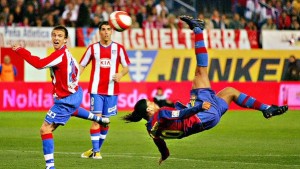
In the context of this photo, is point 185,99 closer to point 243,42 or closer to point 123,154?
point 243,42

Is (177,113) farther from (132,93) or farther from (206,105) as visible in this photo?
(132,93)

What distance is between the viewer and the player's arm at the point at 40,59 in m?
12.9

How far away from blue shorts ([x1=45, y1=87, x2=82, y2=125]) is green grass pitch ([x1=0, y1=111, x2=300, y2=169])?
0.97 metres

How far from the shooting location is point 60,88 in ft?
45.0

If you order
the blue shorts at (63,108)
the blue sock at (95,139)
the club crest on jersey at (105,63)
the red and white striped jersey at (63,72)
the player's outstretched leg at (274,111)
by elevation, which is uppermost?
the red and white striped jersey at (63,72)

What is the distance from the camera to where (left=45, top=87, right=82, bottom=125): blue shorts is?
13.6m

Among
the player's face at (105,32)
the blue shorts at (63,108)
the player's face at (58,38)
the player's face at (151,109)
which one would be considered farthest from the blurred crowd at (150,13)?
the player's face at (151,109)

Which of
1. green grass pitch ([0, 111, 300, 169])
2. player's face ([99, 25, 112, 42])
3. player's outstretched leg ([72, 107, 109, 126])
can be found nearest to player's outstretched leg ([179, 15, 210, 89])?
green grass pitch ([0, 111, 300, 169])

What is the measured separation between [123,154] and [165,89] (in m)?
12.7

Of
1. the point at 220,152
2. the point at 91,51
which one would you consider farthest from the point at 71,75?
the point at 220,152

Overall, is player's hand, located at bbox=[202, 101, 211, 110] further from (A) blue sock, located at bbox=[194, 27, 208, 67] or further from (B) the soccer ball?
(B) the soccer ball

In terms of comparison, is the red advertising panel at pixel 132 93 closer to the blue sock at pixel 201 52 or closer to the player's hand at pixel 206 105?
the blue sock at pixel 201 52

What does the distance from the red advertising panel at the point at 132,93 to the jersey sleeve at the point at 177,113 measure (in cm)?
1556

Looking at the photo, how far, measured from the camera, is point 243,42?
31938 millimetres
